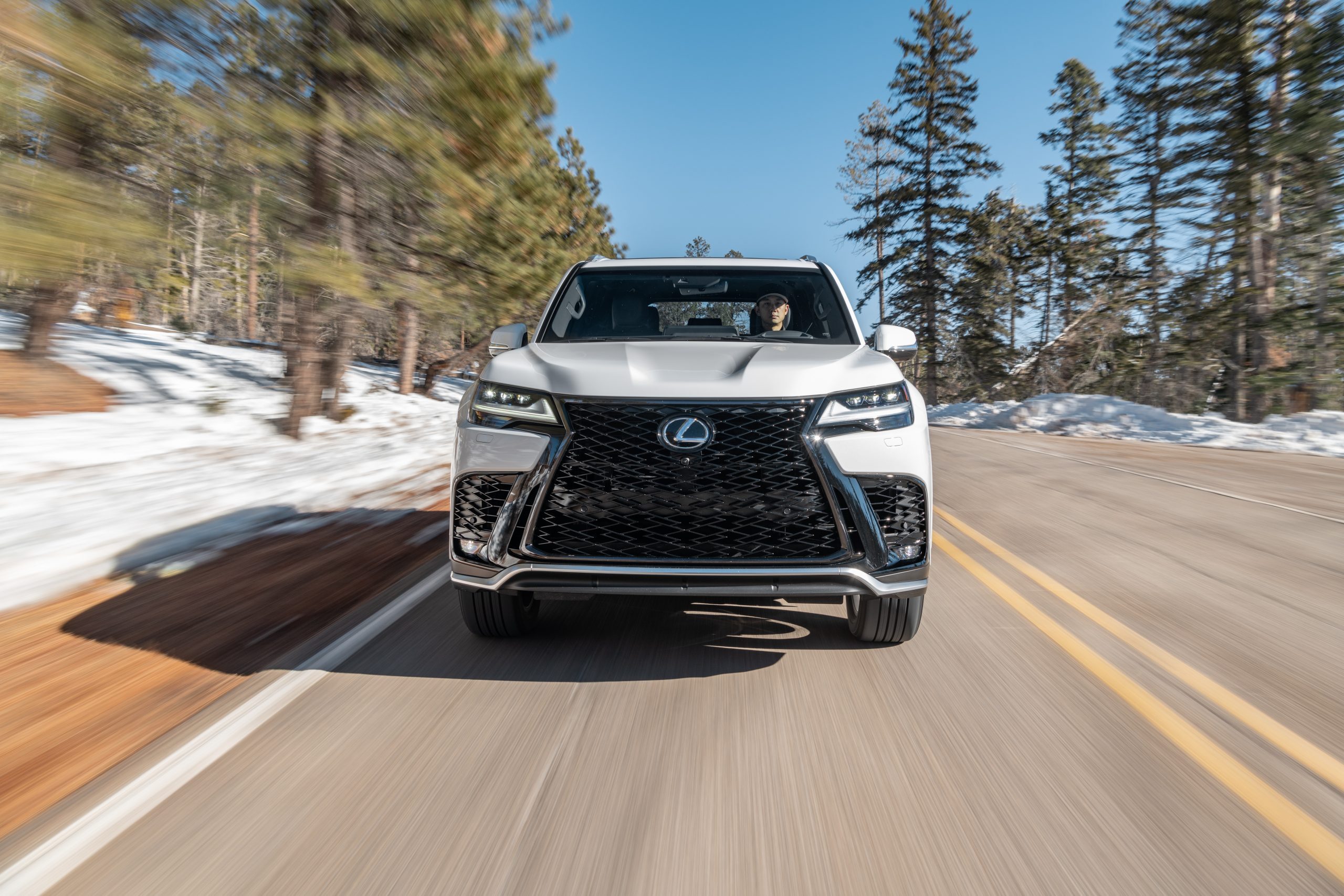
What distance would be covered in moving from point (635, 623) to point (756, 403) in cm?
146

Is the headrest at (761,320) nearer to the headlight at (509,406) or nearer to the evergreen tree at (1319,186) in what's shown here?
the headlight at (509,406)

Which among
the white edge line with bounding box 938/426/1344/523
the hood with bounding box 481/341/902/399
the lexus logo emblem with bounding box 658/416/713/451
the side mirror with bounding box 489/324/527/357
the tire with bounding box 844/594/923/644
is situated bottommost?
the tire with bounding box 844/594/923/644

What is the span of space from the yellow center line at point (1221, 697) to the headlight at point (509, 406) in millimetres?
2679

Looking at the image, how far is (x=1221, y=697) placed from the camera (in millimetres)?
3330

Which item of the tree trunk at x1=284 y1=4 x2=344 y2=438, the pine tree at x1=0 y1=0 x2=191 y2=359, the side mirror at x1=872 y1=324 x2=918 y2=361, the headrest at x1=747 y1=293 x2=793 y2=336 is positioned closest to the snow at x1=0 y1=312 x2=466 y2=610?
the tree trunk at x1=284 y1=4 x2=344 y2=438

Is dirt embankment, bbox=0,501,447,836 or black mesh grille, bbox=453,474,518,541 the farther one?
black mesh grille, bbox=453,474,518,541

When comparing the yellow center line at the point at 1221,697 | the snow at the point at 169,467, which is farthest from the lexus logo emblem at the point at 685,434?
the snow at the point at 169,467

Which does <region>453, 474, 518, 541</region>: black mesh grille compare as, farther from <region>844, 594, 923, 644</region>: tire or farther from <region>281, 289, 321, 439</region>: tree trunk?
<region>281, 289, 321, 439</region>: tree trunk

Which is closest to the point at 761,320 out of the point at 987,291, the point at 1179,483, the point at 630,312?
the point at 630,312

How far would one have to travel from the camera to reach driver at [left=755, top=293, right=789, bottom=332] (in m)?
5.08

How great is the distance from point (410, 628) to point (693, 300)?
2.55 meters

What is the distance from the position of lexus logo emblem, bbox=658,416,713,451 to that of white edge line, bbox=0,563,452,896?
1.68 m

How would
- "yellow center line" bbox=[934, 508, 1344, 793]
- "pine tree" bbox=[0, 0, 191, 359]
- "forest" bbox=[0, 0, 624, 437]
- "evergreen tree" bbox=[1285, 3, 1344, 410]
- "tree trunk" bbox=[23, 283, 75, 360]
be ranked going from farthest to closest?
"evergreen tree" bbox=[1285, 3, 1344, 410] → "tree trunk" bbox=[23, 283, 75, 360] → "forest" bbox=[0, 0, 624, 437] → "pine tree" bbox=[0, 0, 191, 359] → "yellow center line" bbox=[934, 508, 1344, 793]

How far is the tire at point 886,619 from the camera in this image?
3.73 m
